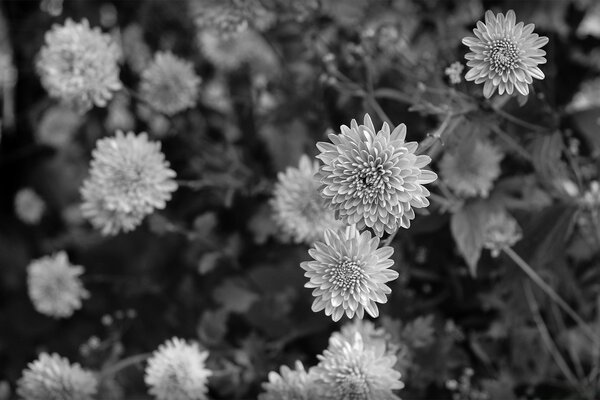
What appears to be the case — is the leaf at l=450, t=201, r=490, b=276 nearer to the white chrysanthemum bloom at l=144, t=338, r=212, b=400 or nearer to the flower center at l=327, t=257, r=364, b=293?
the flower center at l=327, t=257, r=364, b=293

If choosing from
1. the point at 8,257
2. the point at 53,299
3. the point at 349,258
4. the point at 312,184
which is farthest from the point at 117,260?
the point at 349,258

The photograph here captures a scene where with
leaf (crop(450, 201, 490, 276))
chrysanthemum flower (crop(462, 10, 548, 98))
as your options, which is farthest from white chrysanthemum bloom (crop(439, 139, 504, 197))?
chrysanthemum flower (crop(462, 10, 548, 98))

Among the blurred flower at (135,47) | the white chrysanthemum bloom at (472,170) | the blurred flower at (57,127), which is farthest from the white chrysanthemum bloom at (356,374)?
the blurred flower at (57,127)

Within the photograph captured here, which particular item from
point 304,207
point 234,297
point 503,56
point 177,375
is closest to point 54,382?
point 177,375

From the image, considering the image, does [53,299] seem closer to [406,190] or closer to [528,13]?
[406,190]

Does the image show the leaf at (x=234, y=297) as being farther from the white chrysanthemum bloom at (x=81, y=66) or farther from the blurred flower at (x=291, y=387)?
the white chrysanthemum bloom at (x=81, y=66)

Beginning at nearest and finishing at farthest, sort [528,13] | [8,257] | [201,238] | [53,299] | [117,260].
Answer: [201,238], [53,299], [528,13], [117,260], [8,257]

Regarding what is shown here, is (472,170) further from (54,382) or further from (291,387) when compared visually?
(54,382)
